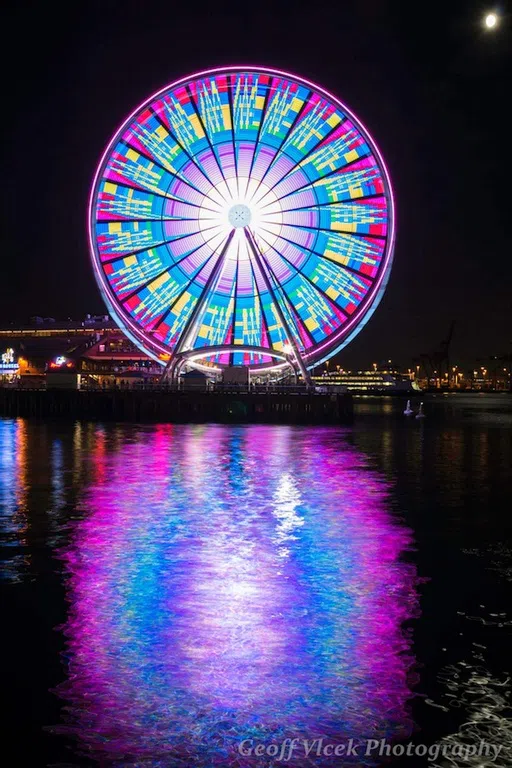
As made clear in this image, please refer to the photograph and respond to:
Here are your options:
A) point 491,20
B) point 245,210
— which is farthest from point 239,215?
point 491,20

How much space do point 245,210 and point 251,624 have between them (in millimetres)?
41130

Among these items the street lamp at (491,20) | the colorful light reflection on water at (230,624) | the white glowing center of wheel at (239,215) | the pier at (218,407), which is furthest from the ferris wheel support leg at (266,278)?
the street lamp at (491,20)

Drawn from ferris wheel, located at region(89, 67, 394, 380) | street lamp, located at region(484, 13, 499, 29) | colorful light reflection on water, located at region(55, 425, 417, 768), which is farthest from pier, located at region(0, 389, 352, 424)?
street lamp, located at region(484, 13, 499, 29)

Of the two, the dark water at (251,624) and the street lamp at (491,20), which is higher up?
the street lamp at (491,20)

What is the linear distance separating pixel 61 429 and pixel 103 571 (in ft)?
105

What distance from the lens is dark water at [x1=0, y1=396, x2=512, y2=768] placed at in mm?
5855

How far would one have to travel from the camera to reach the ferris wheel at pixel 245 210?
46781mm

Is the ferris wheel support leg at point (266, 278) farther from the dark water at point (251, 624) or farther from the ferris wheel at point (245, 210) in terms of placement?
the dark water at point (251, 624)

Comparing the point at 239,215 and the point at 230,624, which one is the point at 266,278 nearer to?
the point at 239,215

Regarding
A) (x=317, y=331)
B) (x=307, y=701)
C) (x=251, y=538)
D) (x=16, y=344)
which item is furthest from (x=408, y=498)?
(x=16, y=344)

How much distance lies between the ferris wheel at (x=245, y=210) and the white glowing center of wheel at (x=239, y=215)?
0.17ft

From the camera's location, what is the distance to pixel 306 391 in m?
51.3

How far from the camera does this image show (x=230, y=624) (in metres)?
8.38

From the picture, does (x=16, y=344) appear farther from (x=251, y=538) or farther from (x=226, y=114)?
(x=251, y=538)
